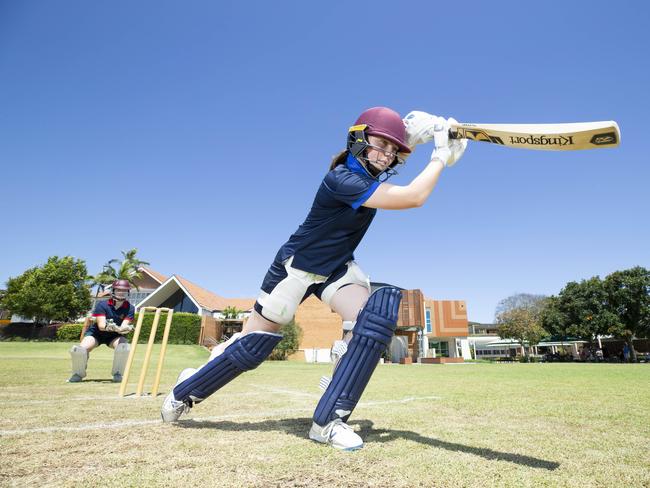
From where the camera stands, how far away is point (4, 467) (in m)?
1.96

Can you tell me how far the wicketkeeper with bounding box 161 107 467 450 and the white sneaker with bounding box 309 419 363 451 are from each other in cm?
6

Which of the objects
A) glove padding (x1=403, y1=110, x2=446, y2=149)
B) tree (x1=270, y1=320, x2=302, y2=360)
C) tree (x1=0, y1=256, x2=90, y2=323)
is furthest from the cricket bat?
tree (x1=0, y1=256, x2=90, y2=323)

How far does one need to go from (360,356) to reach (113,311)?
7.03 metres

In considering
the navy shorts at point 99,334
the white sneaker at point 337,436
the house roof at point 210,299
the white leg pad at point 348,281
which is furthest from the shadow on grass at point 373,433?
the house roof at point 210,299

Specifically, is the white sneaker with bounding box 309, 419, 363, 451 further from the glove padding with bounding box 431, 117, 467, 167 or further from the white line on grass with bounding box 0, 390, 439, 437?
the glove padding with bounding box 431, 117, 467, 167

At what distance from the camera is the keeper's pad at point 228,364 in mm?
3113

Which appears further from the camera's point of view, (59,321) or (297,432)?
(59,321)

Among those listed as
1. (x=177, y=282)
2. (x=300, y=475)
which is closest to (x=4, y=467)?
(x=300, y=475)

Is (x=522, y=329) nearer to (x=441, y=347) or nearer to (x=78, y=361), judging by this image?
(x=441, y=347)

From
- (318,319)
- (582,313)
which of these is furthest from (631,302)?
(318,319)

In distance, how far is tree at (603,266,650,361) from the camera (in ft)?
137

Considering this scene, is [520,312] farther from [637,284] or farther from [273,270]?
[273,270]

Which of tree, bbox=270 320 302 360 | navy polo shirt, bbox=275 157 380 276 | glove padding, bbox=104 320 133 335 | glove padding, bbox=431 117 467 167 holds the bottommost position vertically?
tree, bbox=270 320 302 360

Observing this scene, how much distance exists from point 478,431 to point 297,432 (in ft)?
4.47
